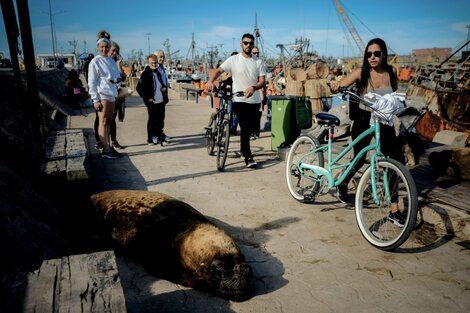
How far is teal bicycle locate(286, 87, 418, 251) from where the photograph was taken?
3.10 metres

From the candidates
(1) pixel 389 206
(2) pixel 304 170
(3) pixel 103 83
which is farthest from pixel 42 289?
(3) pixel 103 83

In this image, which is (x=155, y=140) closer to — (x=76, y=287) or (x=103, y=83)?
(x=103, y=83)

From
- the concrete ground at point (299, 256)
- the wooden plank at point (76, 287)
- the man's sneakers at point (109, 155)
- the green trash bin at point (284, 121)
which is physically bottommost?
the concrete ground at point (299, 256)

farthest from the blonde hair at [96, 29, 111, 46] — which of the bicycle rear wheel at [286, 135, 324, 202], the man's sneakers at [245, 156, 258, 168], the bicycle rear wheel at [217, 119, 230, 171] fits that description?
the bicycle rear wheel at [286, 135, 324, 202]

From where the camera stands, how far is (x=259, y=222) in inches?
156

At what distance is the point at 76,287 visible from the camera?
1715 millimetres

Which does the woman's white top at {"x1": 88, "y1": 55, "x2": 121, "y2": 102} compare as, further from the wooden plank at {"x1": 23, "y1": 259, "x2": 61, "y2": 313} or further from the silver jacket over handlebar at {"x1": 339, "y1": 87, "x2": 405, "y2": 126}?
the wooden plank at {"x1": 23, "y1": 259, "x2": 61, "y2": 313}

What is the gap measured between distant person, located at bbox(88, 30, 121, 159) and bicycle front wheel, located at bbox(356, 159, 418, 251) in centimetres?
470

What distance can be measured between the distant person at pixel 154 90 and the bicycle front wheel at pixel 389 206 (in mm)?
5129

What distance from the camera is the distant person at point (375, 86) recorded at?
3.71m

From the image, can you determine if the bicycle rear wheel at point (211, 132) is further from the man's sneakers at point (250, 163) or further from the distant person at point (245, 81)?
the man's sneakers at point (250, 163)

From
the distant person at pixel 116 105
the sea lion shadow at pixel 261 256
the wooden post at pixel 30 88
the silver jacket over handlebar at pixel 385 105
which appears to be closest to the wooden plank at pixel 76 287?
the sea lion shadow at pixel 261 256

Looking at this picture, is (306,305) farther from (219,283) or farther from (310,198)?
(310,198)

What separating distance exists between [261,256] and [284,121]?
399cm
